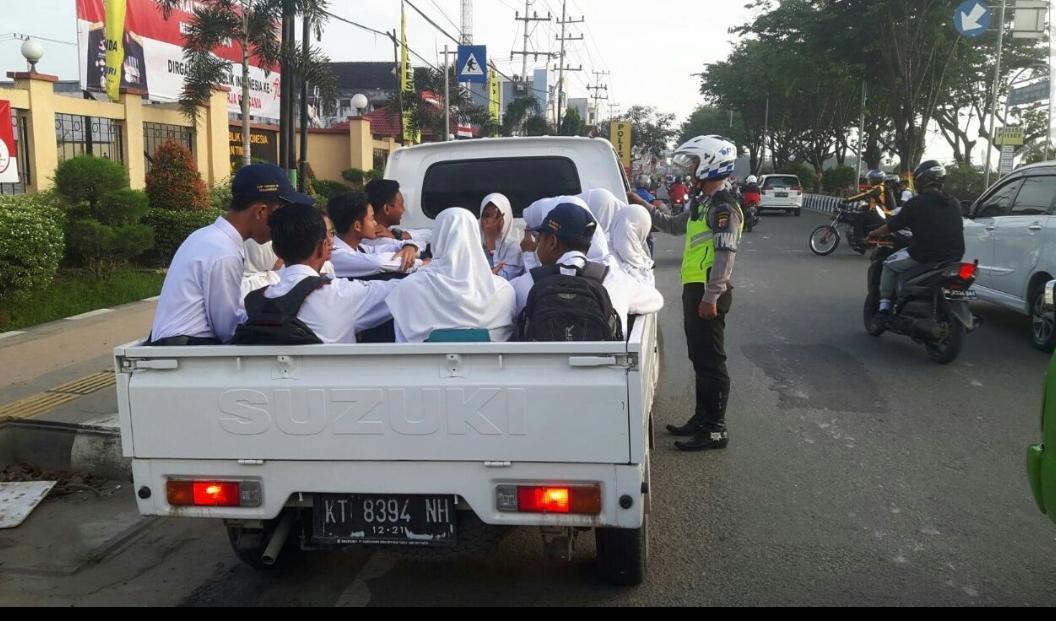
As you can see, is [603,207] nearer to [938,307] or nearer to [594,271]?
[594,271]

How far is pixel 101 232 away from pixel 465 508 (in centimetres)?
919

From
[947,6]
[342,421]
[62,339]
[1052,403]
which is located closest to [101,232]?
[62,339]

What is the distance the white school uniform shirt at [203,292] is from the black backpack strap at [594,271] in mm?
1443

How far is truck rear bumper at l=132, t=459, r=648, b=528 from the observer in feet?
9.96

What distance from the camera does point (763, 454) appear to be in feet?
17.9

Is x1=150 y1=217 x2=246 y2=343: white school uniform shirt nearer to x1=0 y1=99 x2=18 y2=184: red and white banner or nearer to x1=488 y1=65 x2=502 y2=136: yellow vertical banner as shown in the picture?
x1=0 y1=99 x2=18 y2=184: red and white banner

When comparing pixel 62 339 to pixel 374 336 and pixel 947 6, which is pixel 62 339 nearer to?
pixel 374 336

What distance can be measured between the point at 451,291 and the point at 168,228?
10.8m

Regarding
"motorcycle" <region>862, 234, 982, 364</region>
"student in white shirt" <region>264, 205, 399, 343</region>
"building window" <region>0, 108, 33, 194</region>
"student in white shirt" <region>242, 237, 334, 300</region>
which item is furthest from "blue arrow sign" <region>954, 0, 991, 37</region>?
"building window" <region>0, 108, 33, 194</region>

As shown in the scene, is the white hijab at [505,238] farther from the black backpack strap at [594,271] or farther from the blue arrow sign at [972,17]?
the blue arrow sign at [972,17]

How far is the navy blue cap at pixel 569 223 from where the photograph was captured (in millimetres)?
3941

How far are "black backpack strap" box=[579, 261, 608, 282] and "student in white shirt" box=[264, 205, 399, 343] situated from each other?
0.80m

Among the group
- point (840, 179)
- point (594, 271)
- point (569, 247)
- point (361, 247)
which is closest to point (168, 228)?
point (361, 247)

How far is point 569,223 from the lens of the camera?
3943mm
